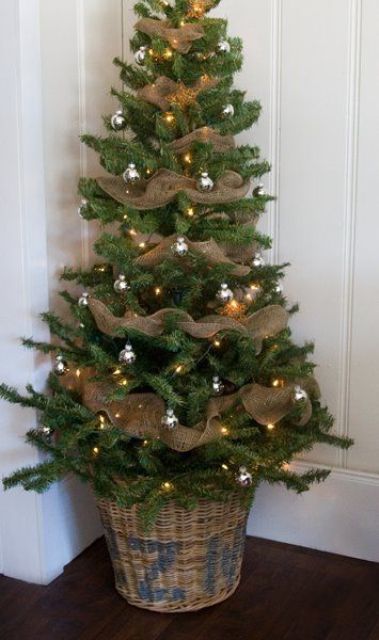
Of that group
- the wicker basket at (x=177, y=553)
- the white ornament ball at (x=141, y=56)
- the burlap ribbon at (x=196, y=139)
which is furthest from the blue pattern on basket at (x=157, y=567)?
the white ornament ball at (x=141, y=56)

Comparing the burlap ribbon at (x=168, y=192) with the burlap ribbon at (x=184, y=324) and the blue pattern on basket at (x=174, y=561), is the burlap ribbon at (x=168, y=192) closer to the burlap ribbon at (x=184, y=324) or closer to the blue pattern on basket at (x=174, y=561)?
the burlap ribbon at (x=184, y=324)

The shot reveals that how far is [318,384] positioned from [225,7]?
3.24 feet

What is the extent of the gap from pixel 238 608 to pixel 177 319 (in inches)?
28.1

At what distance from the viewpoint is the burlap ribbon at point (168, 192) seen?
1.62 meters

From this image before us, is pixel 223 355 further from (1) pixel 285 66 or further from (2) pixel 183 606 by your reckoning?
(1) pixel 285 66

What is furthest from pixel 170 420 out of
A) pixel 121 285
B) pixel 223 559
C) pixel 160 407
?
pixel 223 559

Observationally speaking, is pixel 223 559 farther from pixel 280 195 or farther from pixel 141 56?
pixel 141 56

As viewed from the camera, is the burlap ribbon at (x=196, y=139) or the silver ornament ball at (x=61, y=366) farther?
the silver ornament ball at (x=61, y=366)

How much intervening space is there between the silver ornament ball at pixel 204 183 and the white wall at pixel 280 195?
0.42 meters

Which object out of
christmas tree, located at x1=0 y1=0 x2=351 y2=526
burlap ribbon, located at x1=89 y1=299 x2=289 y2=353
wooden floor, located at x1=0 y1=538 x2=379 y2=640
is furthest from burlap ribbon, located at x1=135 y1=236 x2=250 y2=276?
wooden floor, located at x1=0 y1=538 x2=379 y2=640

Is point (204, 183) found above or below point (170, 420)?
above

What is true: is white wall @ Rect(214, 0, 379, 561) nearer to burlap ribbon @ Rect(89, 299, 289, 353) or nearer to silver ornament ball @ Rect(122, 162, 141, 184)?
burlap ribbon @ Rect(89, 299, 289, 353)

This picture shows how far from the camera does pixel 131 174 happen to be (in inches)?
64.1

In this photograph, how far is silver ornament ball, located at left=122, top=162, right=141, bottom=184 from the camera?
163 centimetres
